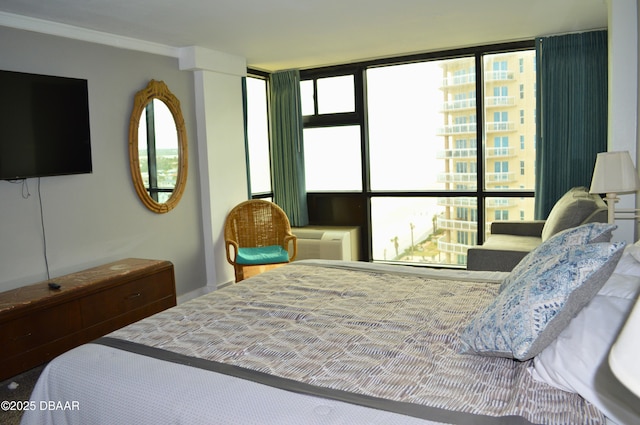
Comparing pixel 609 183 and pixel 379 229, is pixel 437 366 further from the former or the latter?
pixel 379 229

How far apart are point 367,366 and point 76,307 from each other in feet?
7.90

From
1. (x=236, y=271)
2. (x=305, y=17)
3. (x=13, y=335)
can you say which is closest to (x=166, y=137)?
(x=236, y=271)

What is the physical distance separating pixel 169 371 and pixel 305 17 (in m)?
3.04

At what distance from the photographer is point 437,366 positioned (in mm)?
1688

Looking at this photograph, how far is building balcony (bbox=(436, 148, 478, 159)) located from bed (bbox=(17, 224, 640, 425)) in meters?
3.41

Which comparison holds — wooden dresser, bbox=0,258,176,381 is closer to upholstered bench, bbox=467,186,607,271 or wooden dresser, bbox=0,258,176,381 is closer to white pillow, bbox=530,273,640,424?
upholstered bench, bbox=467,186,607,271

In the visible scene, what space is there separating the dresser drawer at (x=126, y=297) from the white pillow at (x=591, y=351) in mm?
2905

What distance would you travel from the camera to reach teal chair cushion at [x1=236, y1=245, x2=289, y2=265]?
4754mm

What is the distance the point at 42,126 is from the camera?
11.5 feet

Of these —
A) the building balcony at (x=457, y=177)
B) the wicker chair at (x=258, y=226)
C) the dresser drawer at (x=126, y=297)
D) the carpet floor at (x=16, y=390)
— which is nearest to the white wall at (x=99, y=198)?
the wicker chair at (x=258, y=226)

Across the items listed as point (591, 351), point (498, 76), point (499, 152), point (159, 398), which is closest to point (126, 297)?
point (159, 398)

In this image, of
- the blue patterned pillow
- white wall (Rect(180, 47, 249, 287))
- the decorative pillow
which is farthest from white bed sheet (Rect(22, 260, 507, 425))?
white wall (Rect(180, 47, 249, 287))

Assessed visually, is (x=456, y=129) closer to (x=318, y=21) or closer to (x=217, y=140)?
(x=318, y=21)

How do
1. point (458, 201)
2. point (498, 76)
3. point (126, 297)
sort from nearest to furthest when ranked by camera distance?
1. point (126, 297)
2. point (498, 76)
3. point (458, 201)
